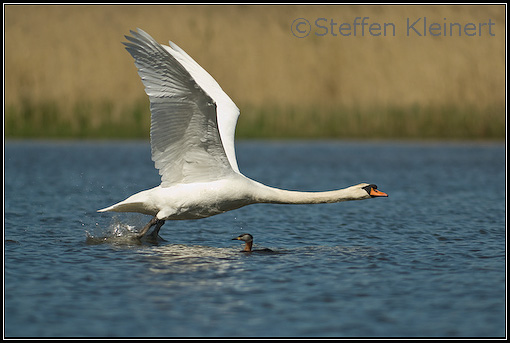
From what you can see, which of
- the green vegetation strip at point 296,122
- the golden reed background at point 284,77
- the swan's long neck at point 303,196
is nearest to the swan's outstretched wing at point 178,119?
the swan's long neck at point 303,196

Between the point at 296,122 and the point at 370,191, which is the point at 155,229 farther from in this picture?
the point at 296,122

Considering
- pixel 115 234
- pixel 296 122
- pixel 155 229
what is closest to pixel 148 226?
pixel 155 229

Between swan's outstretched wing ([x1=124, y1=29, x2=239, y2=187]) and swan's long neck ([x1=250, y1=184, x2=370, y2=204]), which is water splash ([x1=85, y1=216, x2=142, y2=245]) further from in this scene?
swan's long neck ([x1=250, y1=184, x2=370, y2=204])

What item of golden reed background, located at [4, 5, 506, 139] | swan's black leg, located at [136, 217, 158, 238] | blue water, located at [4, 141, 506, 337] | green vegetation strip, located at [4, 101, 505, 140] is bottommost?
blue water, located at [4, 141, 506, 337]

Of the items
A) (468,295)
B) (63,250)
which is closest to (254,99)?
(63,250)

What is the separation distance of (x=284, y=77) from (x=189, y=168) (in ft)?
61.6

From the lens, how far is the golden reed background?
25.0 meters

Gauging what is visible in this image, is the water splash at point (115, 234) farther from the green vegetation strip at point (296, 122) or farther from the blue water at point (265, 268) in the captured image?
the green vegetation strip at point (296, 122)

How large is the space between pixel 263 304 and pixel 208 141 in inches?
99.3

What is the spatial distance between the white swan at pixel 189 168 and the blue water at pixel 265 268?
1.65 ft

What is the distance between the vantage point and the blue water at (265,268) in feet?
21.1

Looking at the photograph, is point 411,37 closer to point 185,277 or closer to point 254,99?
point 254,99

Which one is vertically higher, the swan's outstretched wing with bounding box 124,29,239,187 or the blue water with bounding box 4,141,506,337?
the swan's outstretched wing with bounding box 124,29,239,187

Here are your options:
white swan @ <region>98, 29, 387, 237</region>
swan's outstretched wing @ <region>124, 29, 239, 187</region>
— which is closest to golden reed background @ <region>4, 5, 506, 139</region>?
swan's outstretched wing @ <region>124, 29, 239, 187</region>
